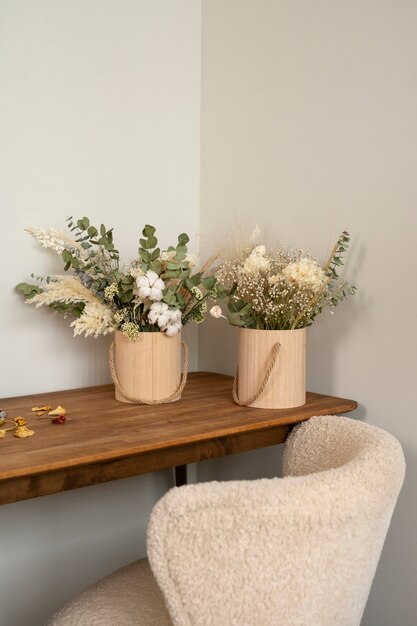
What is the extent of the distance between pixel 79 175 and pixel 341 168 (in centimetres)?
69

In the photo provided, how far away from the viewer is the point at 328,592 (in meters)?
1.07

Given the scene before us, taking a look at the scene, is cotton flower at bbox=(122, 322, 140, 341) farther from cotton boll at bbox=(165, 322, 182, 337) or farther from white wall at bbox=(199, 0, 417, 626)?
white wall at bbox=(199, 0, 417, 626)

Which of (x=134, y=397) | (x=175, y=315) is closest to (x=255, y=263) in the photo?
(x=175, y=315)

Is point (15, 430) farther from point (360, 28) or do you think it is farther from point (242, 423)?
point (360, 28)

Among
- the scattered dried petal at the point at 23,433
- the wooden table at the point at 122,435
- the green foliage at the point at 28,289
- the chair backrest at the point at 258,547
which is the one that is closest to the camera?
the chair backrest at the point at 258,547

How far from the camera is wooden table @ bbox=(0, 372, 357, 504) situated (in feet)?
4.06

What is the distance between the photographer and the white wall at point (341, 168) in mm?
1637

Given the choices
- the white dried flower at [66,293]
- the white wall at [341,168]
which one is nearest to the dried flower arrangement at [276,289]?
the white wall at [341,168]

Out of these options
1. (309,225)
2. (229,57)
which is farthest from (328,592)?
(229,57)

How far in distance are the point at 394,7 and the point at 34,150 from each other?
941 mm

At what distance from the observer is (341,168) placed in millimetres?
1770

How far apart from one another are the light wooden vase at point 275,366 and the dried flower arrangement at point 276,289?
30 millimetres

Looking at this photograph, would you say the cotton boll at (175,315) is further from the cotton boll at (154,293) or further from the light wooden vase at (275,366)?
the light wooden vase at (275,366)

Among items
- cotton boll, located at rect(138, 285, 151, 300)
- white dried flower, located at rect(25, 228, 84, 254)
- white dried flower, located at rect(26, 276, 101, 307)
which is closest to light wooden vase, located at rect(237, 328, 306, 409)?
cotton boll, located at rect(138, 285, 151, 300)
